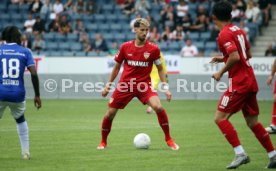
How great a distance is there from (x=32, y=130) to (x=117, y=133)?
82.1 inches

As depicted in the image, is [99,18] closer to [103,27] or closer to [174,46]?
[103,27]

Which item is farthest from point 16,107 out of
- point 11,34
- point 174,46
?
point 174,46

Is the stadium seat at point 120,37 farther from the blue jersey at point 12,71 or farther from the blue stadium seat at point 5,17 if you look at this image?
the blue jersey at point 12,71

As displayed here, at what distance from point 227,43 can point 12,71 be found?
3.49m

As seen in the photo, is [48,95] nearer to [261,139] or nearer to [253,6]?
[253,6]

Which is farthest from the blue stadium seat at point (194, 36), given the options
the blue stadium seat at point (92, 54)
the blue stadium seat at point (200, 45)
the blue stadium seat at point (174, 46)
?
the blue stadium seat at point (92, 54)

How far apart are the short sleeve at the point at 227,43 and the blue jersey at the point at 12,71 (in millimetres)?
3169

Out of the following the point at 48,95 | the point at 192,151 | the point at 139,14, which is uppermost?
the point at 192,151

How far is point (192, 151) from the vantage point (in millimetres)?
12844

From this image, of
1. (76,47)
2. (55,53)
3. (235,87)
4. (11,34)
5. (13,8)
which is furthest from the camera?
(13,8)

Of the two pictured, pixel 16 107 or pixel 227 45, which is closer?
pixel 227 45

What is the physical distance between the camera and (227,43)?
10352 mm

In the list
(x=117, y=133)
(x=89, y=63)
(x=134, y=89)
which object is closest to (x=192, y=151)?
(x=134, y=89)

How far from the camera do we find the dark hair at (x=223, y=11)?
1036 cm
